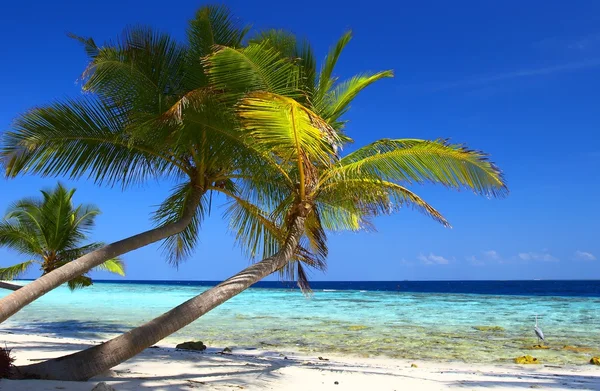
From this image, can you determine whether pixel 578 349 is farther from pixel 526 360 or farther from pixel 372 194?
pixel 372 194

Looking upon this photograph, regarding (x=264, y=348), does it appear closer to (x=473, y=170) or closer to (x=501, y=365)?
(x=501, y=365)

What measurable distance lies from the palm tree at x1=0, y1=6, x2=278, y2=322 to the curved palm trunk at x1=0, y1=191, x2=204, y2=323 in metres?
Result: 0.01

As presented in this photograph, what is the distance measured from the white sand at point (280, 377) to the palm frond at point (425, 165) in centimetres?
260

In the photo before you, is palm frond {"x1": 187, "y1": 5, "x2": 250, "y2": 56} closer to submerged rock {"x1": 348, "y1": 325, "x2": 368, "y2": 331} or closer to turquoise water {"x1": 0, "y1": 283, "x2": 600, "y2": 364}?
turquoise water {"x1": 0, "y1": 283, "x2": 600, "y2": 364}

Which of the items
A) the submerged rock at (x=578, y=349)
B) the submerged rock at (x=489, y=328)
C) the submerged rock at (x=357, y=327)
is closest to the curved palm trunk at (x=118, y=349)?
the submerged rock at (x=578, y=349)

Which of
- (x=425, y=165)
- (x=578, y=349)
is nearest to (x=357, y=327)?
(x=578, y=349)

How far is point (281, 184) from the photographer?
6.89 meters

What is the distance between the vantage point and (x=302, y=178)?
6004 mm

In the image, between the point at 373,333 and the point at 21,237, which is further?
the point at 373,333

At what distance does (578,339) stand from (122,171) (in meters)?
12.9

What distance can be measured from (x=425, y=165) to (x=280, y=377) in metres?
3.29

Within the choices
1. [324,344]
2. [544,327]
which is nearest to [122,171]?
[324,344]

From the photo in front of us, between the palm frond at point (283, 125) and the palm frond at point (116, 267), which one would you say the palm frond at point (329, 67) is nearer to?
the palm frond at point (283, 125)

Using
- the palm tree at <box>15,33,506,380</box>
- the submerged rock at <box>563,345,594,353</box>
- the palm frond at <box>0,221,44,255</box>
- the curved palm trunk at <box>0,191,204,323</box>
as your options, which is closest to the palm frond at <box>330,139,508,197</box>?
the palm tree at <box>15,33,506,380</box>
